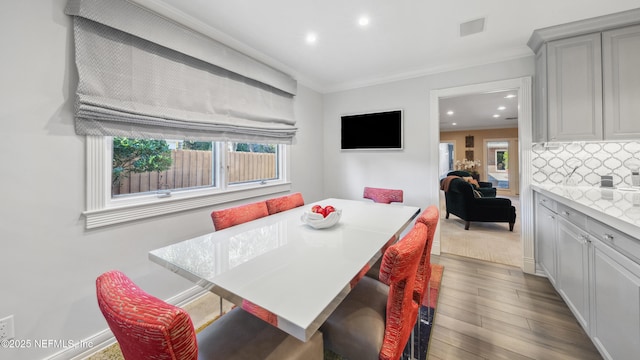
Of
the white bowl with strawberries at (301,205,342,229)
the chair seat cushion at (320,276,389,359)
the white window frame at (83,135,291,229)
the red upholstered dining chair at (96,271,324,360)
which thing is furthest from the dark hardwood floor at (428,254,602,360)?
the white window frame at (83,135,291,229)

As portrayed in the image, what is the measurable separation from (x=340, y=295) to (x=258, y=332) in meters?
0.44

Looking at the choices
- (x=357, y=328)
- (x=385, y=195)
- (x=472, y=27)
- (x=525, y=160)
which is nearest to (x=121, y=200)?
(x=357, y=328)

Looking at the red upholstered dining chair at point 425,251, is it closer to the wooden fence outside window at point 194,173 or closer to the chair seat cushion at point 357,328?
the chair seat cushion at point 357,328

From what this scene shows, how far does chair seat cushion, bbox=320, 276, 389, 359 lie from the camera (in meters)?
1.07

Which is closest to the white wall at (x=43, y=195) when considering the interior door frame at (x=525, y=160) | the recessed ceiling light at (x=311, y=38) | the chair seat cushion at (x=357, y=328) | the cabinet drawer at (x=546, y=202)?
the chair seat cushion at (x=357, y=328)

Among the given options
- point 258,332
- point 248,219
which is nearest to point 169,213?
point 248,219

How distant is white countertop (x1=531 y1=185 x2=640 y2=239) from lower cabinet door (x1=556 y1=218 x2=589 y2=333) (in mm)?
195

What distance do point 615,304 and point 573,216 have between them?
0.69 m

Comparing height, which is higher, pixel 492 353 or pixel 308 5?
pixel 308 5

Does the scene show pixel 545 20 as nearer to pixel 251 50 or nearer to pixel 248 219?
pixel 251 50

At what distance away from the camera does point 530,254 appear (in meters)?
2.68

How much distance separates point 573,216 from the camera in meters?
1.78

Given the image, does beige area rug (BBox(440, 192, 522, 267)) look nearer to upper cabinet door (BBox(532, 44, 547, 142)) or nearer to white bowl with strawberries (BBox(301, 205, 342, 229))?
upper cabinet door (BBox(532, 44, 547, 142))

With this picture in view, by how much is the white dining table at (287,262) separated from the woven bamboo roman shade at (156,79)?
1.04 meters
